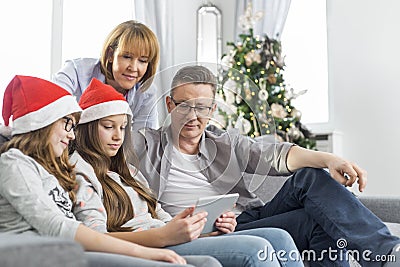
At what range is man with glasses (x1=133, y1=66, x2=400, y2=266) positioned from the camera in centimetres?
155

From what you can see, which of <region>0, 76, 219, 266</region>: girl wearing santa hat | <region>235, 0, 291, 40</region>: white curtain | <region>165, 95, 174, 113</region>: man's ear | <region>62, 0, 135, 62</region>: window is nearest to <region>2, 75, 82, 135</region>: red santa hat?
<region>0, 76, 219, 266</region>: girl wearing santa hat

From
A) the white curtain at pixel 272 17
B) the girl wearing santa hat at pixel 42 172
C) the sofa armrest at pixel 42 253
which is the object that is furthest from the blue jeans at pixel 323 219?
the white curtain at pixel 272 17

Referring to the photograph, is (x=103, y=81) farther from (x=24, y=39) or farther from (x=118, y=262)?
(x=24, y=39)

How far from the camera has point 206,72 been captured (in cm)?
157

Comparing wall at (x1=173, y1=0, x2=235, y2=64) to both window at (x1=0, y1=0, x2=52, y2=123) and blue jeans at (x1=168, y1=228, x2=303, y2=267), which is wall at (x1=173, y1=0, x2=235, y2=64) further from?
blue jeans at (x1=168, y1=228, x2=303, y2=267)

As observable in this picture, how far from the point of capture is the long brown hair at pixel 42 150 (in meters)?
1.37

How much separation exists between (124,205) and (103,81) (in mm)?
546

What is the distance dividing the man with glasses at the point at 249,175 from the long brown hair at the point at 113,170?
0.04 metres

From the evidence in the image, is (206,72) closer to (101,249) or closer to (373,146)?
(101,249)

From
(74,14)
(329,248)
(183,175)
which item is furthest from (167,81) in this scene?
(74,14)

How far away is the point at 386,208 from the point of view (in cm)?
227

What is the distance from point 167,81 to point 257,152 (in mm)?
378

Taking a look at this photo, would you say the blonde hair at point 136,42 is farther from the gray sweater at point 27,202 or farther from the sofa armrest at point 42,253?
A: the sofa armrest at point 42,253

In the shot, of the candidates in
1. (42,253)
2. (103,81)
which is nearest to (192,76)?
(103,81)
